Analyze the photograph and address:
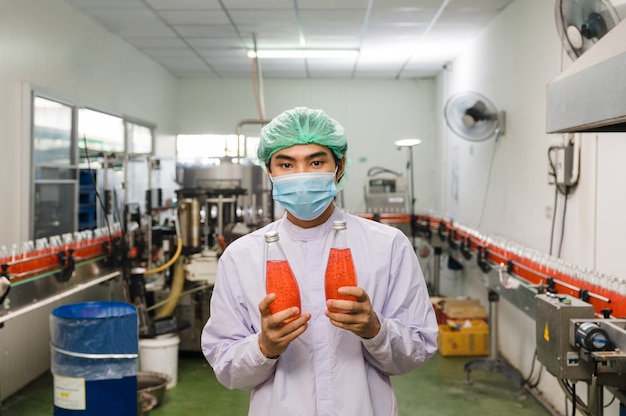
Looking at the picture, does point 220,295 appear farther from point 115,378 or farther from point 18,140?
point 18,140

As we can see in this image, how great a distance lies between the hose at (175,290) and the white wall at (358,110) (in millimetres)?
3966

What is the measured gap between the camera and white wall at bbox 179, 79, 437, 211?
801 cm

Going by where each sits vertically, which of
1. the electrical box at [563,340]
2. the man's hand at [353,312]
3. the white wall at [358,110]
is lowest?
the electrical box at [563,340]

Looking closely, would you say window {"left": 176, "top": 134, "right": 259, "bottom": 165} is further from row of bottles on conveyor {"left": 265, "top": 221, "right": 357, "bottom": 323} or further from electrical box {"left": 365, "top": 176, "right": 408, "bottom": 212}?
row of bottles on conveyor {"left": 265, "top": 221, "right": 357, "bottom": 323}

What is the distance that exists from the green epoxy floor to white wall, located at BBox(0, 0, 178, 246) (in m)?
1.01

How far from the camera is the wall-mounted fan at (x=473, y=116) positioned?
186 inches

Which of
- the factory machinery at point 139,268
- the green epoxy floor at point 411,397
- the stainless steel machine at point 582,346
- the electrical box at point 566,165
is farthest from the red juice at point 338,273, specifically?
the green epoxy floor at point 411,397

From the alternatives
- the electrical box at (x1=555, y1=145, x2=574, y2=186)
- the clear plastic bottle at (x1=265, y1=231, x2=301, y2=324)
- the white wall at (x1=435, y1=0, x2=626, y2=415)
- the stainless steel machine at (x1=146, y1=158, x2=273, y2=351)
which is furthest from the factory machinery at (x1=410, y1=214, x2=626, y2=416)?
the stainless steel machine at (x1=146, y1=158, x2=273, y2=351)

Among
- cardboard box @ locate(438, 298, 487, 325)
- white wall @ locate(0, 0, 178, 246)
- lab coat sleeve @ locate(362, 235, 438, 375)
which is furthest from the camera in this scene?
cardboard box @ locate(438, 298, 487, 325)

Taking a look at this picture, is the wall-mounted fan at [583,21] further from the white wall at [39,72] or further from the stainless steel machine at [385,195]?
the stainless steel machine at [385,195]

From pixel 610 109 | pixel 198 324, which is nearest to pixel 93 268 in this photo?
pixel 198 324

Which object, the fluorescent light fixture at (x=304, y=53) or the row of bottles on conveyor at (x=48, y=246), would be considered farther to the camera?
the fluorescent light fixture at (x=304, y=53)

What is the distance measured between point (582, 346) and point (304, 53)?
4.86 metres

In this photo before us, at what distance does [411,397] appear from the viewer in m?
3.89
